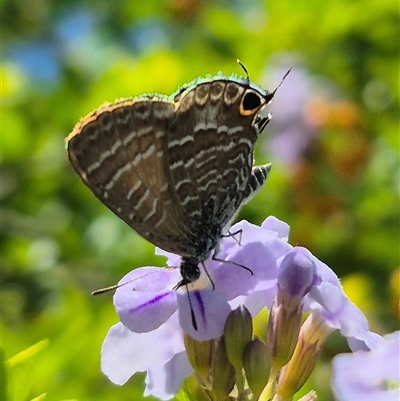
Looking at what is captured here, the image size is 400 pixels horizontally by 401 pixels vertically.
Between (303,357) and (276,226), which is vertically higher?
(276,226)

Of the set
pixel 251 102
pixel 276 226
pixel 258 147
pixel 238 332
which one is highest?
pixel 258 147

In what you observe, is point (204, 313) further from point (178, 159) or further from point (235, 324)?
point (178, 159)

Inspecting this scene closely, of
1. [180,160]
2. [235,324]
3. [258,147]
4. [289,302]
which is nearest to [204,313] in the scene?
[235,324]

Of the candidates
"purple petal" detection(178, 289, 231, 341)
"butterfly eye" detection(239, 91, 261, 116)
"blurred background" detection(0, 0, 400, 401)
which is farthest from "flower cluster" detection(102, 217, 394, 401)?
"blurred background" detection(0, 0, 400, 401)

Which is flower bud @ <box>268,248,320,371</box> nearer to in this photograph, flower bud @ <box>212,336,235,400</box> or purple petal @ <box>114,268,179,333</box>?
flower bud @ <box>212,336,235,400</box>

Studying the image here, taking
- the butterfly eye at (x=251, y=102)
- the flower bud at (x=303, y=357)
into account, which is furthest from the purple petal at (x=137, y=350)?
the butterfly eye at (x=251, y=102)

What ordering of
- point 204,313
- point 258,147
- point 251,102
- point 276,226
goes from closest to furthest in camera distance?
point 204,313, point 251,102, point 276,226, point 258,147
